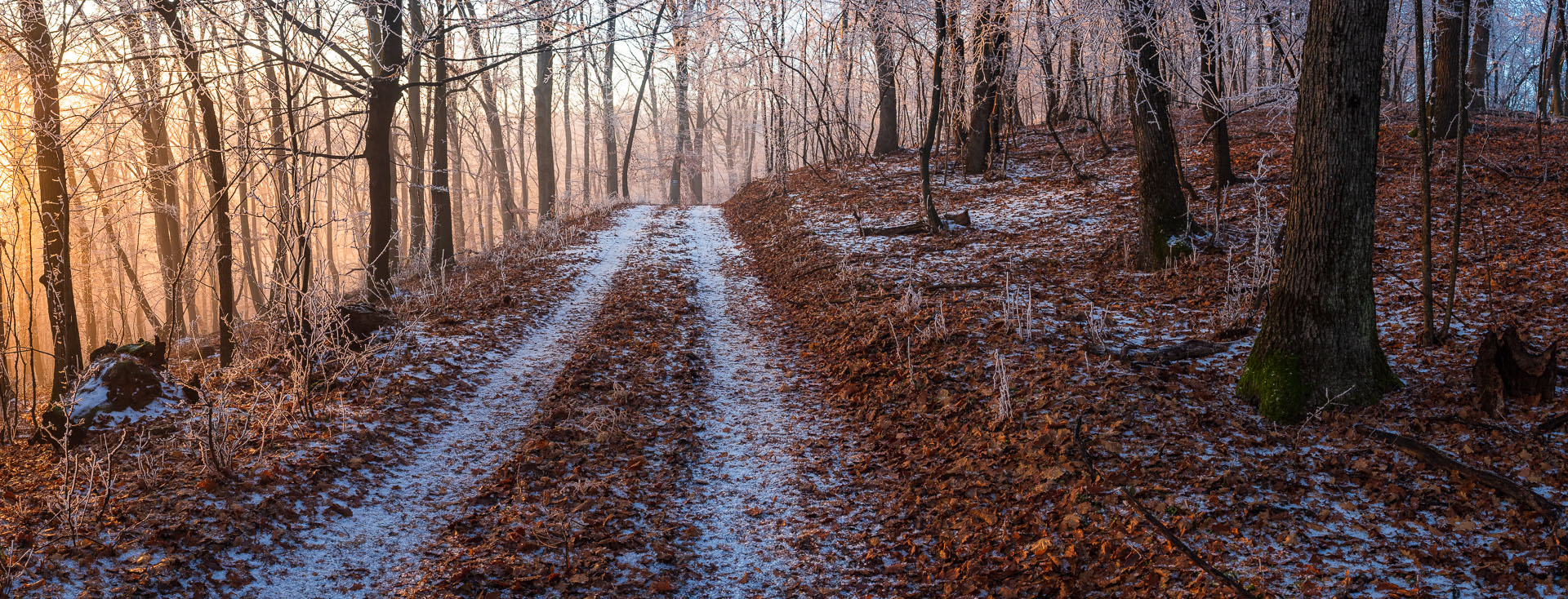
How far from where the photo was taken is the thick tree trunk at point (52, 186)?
22.3 feet

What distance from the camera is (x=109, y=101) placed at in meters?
6.20

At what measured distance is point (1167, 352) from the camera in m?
5.59

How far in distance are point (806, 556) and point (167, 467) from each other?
384cm

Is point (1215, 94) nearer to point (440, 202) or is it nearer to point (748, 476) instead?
point (748, 476)

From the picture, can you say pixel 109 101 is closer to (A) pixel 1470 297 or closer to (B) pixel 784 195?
(A) pixel 1470 297

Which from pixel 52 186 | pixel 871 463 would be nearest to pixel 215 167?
pixel 52 186

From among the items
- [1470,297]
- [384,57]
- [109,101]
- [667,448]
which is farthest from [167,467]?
[1470,297]

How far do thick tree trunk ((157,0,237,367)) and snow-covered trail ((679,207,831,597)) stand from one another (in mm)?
4490

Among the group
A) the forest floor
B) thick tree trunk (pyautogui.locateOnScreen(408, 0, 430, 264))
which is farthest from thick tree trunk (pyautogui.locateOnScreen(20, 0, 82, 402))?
thick tree trunk (pyautogui.locateOnScreen(408, 0, 430, 264))

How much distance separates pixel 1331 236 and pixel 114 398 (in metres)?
8.43

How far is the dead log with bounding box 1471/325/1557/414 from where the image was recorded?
4168mm

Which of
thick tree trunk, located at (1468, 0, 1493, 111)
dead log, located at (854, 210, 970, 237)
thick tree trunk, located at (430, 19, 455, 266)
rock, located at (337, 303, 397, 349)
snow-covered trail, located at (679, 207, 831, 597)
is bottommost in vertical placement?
snow-covered trail, located at (679, 207, 831, 597)

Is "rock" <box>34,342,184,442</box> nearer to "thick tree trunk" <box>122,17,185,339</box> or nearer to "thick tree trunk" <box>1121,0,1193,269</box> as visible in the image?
"thick tree trunk" <box>122,17,185,339</box>

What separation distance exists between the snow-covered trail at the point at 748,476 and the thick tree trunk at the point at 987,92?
20.3 feet
